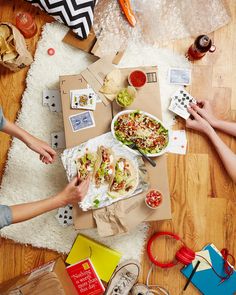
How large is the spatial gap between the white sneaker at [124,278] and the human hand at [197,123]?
854 millimetres

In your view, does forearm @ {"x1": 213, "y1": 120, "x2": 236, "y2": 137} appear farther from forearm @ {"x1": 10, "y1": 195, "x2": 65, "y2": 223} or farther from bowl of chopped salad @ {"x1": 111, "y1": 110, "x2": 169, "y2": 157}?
forearm @ {"x1": 10, "y1": 195, "x2": 65, "y2": 223}

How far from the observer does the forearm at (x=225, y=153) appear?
204 centimetres

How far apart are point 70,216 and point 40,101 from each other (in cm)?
71

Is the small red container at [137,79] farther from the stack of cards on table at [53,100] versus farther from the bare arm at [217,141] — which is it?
the stack of cards on table at [53,100]

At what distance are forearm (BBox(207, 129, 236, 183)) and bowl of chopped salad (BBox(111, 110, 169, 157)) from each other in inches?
14.1

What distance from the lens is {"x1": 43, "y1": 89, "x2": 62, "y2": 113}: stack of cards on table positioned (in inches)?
83.2

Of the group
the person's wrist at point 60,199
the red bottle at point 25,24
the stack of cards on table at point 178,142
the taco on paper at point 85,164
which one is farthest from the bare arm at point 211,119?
the red bottle at point 25,24

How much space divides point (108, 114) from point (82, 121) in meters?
0.15

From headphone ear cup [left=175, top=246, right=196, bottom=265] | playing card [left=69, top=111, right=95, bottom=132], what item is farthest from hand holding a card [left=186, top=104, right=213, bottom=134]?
headphone ear cup [left=175, top=246, right=196, bottom=265]

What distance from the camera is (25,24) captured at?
6.87 feet

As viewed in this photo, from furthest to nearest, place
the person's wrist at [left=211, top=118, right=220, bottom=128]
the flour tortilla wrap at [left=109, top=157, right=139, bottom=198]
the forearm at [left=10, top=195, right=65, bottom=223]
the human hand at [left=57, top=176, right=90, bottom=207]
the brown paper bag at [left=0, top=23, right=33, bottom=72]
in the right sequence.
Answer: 1. the person's wrist at [left=211, top=118, right=220, bottom=128]
2. the brown paper bag at [left=0, top=23, right=33, bottom=72]
3. the flour tortilla wrap at [left=109, top=157, right=139, bottom=198]
4. the human hand at [left=57, top=176, right=90, bottom=207]
5. the forearm at [left=10, top=195, right=65, bottom=223]

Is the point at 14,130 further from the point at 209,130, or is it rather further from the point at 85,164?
the point at 209,130

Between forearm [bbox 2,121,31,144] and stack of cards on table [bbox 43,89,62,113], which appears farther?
stack of cards on table [bbox 43,89,62,113]

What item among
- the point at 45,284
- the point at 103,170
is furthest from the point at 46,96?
the point at 45,284
